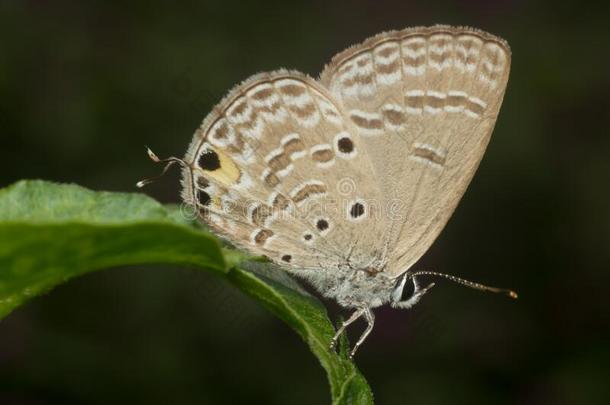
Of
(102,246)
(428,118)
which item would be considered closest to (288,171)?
(428,118)

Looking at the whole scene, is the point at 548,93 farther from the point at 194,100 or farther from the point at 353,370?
the point at 353,370

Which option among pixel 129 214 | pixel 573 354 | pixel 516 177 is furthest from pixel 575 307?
pixel 129 214

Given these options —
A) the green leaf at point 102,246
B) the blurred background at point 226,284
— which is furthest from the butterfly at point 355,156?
the blurred background at point 226,284

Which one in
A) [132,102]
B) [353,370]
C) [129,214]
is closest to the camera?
[129,214]

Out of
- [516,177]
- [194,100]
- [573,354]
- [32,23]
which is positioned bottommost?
[573,354]

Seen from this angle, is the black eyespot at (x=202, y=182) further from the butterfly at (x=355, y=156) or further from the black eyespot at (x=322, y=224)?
the black eyespot at (x=322, y=224)

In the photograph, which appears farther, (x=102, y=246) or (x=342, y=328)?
(x=342, y=328)

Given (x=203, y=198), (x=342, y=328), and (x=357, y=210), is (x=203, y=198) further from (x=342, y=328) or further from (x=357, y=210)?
(x=342, y=328)
